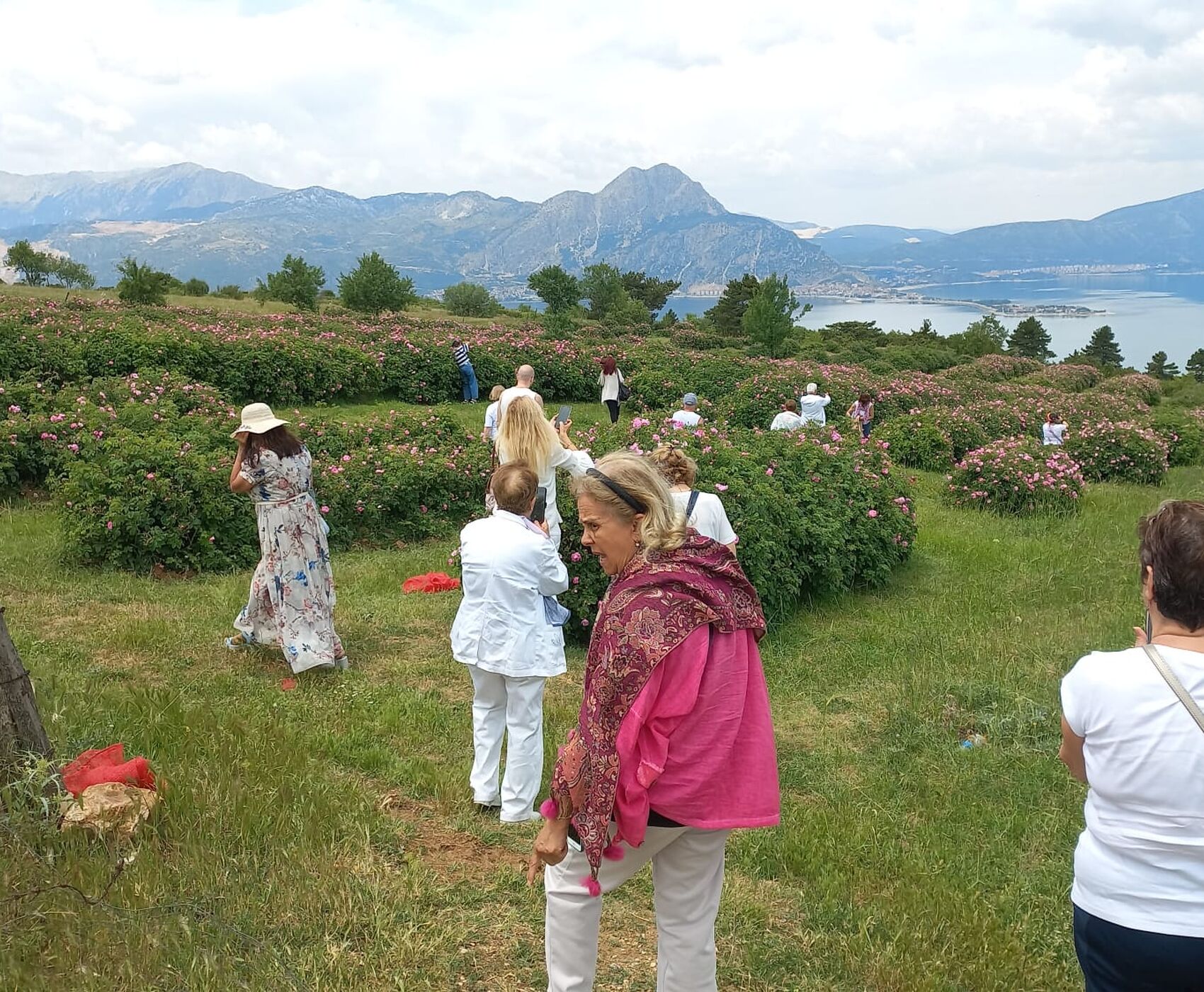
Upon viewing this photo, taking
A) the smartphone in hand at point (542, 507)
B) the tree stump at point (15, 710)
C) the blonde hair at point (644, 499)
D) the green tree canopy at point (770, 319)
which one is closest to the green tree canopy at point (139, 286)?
the green tree canopy at point (770, 319)

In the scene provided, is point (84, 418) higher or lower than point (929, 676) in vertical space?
higher

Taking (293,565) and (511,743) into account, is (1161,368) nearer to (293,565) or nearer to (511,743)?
(293,565)

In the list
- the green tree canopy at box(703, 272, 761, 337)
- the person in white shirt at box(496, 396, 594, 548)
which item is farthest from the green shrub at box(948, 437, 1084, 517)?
the green tree canopy at box(703, 272, 761, 337)

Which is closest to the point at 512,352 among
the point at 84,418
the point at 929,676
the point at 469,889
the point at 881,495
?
the point at 84,418

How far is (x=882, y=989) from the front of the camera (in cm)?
326

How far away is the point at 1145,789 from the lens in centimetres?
201

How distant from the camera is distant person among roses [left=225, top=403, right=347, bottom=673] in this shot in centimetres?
584

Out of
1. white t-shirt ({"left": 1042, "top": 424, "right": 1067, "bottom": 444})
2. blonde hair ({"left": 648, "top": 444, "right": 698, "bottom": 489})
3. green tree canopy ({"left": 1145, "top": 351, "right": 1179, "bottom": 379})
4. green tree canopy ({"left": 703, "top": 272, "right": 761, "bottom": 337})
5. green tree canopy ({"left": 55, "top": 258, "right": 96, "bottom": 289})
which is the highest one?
green tree canopy ({"left": 55, "top": 258, "right": 96, "bottom": 289})

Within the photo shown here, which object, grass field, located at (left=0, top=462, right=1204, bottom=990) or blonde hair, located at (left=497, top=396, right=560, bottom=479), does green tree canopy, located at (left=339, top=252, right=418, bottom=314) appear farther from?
blonde hair, located at (left=497, top=396, right=560, bottom=479)

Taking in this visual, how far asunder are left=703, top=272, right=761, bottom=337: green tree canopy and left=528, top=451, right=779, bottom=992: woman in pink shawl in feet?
213

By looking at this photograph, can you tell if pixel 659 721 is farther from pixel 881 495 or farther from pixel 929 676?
pixel 881 495

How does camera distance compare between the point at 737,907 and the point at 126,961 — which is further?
the point at 737,907

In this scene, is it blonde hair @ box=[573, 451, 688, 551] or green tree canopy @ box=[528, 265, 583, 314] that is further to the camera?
green tree canopy @ box=[528, 265, 583, 314]

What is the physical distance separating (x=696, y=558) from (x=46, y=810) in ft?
9.03
